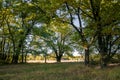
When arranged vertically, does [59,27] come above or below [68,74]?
above

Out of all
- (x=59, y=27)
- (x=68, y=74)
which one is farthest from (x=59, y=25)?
(x=59, y=27)

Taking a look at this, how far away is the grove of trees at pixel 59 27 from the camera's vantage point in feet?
79.2

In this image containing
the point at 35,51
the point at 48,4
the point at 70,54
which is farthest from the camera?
the point at 70,54

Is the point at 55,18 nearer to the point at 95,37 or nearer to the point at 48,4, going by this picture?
the point at 48,4

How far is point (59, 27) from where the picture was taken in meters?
42.8

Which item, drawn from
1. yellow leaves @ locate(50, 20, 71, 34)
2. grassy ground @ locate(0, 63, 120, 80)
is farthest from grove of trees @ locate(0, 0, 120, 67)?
grassy ground @ locate(0, 63, 120, 80)

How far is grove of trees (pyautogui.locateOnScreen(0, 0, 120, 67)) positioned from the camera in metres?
24.1

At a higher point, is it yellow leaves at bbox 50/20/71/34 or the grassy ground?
yellow leaves at bbox 50/20/71/34

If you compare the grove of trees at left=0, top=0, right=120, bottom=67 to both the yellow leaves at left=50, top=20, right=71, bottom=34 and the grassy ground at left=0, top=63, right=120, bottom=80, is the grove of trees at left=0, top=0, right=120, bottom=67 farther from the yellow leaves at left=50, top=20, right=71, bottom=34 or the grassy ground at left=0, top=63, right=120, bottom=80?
the grassy ground at left=0, top=63, right=120, bottom=80

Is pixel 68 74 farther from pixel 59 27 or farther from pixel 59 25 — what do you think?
pixel 59 27

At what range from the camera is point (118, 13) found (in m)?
23.2

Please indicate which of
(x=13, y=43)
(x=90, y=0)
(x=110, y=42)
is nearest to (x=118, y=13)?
(x=90, y=0)

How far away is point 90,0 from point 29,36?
77.0 feet

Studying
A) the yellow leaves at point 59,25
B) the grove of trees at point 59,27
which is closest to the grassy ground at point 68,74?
the grove of trees at point 59,27
